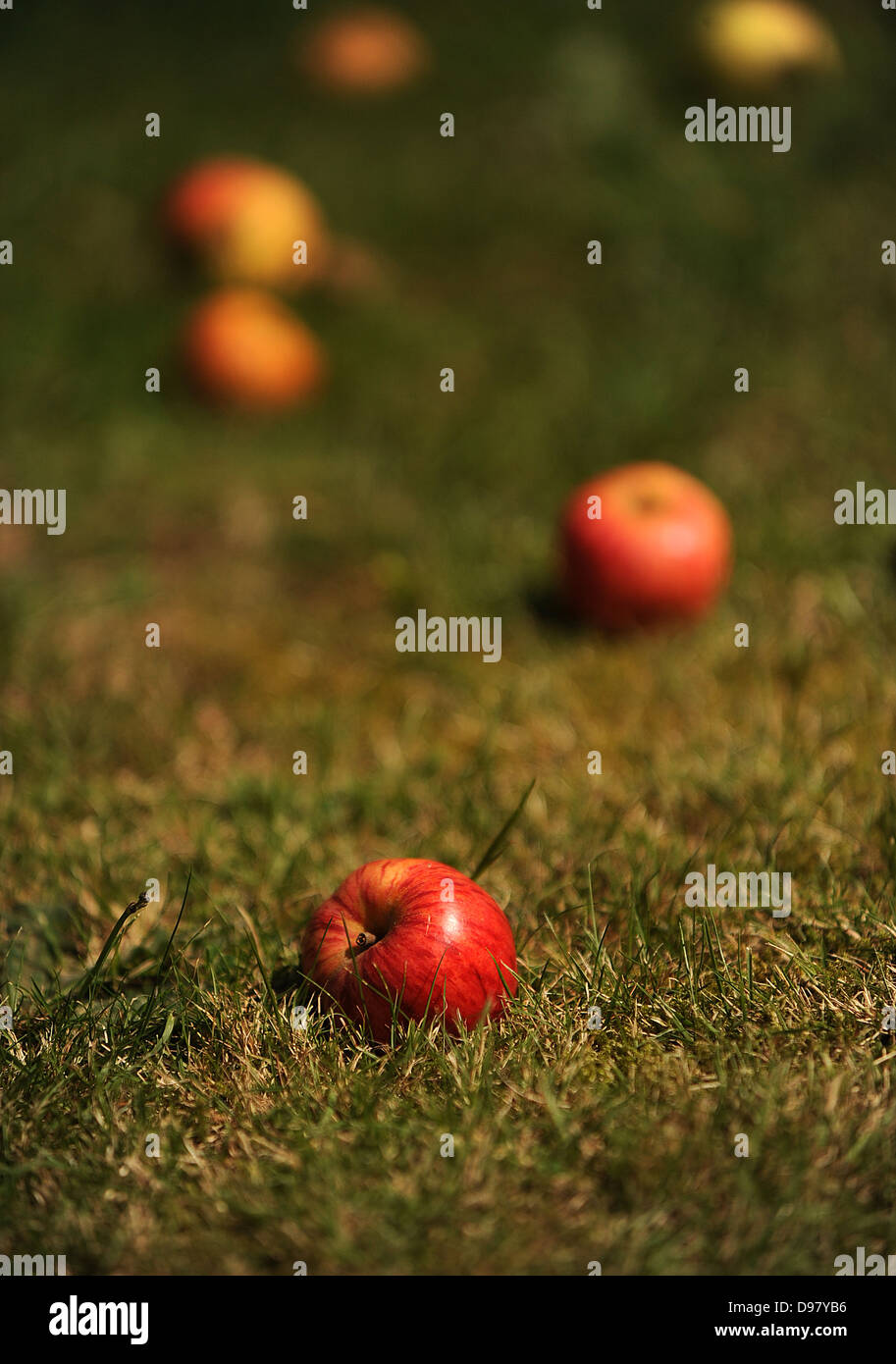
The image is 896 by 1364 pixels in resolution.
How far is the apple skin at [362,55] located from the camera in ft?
22.9

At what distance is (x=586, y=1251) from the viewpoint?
188 cm

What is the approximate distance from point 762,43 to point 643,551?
4.08 m

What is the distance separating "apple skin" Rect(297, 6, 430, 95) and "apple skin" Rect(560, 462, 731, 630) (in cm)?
409

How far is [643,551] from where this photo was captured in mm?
3982

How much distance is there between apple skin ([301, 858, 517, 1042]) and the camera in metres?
2.32

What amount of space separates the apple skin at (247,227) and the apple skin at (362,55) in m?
1.19

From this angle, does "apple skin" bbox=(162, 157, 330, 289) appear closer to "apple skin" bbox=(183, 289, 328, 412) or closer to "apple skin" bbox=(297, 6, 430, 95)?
"apple skin" bbox=(183, 289, 328, 412)
